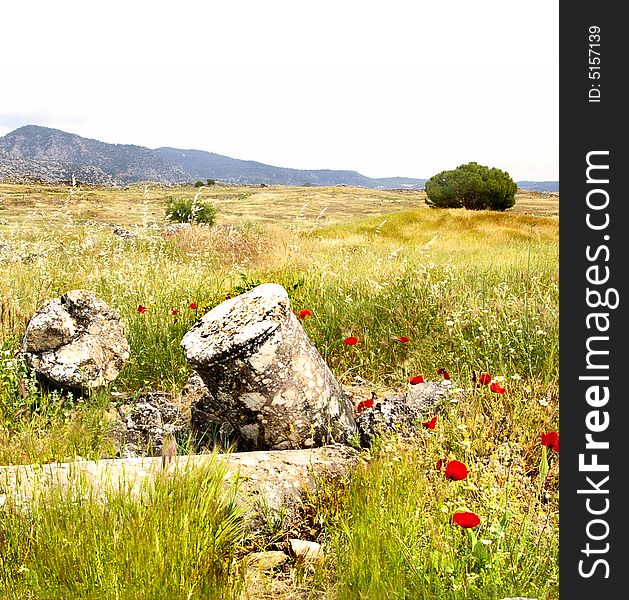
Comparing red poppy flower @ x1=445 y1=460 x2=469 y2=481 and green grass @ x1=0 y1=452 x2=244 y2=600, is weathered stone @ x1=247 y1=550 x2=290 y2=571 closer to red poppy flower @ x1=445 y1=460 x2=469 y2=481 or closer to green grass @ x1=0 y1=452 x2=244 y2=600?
green grass @ x1=0 y1=452 x2=244 y2=600

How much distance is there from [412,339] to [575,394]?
3516mm

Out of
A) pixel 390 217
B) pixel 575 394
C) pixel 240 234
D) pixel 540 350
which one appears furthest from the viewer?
pixel 390 217

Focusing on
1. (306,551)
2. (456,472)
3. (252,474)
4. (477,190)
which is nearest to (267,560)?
(306,551)

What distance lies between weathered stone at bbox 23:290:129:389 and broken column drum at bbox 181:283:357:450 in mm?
1226

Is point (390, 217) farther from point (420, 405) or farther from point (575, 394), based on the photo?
point (575, 394)

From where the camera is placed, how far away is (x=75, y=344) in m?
4.67

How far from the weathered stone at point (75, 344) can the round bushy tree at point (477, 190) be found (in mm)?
26950

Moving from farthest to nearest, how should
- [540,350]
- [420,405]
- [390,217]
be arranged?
[390,217] → [540,350] → [420,405]

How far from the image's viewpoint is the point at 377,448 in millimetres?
3551

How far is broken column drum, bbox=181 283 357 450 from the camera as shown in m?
Answer: 3.69

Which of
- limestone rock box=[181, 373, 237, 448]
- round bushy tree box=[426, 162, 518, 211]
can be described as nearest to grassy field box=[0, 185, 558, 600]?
limestone rock box=[181, 373, 237, 448]

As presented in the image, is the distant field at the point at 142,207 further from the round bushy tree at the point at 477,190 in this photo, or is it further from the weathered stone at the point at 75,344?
the round bushy tree at the point at 477,190

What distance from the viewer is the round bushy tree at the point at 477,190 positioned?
2884 cm

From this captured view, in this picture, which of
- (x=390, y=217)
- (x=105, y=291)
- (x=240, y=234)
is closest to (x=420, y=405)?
(x=105, y=291)
